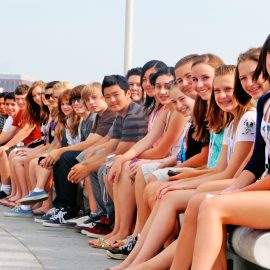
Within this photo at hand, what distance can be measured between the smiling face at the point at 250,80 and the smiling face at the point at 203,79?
89 cm

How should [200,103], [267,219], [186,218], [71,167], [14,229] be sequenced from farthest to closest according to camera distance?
1. [71,167]
2. [14,229]
3. [200,103]
4. [186,218]
5. [267,219]

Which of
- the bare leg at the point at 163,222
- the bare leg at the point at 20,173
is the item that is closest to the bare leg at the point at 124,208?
the bare leg at the point at 163,222

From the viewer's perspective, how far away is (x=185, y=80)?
6613 mm

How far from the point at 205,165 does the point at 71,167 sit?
2.74 meters

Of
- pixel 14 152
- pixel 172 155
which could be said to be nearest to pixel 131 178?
pixel 172 155

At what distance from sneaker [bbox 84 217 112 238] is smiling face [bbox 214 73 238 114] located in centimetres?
238

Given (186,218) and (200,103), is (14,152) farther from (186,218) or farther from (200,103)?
(186,218)

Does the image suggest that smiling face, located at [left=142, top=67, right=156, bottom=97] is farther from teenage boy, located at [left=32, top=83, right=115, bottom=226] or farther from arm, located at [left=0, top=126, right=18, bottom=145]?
arm, located at [left=0, top=126, right=18, bottom=145]

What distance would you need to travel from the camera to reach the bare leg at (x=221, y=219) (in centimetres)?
402

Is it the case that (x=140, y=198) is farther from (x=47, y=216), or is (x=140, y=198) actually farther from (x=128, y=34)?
(x=128, y=34)

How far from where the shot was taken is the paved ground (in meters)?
5.91

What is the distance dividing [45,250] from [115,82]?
183 cm

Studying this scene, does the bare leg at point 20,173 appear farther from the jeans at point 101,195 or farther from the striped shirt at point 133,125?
the striped shirt at point 133,125

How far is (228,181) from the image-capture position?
4914 millimetres
